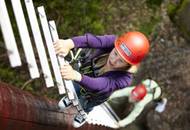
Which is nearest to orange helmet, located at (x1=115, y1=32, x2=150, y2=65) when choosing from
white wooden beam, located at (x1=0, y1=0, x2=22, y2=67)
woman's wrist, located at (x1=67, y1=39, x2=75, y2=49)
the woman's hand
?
woman's wrist, located at (x1=67, y1=39, x2=75, y2=49)

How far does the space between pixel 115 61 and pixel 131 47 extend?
7.4 inches

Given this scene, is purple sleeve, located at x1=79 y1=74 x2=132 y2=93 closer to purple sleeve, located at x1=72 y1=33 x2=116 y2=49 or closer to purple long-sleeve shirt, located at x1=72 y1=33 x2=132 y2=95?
purple long-sleeve shirt, located at x1=72 y1=33 x2=132 y2=95

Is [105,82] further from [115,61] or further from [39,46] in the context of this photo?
[39,46]

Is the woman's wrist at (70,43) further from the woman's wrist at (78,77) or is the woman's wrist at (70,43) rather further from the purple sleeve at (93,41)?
the woman's wrist at (78,77)

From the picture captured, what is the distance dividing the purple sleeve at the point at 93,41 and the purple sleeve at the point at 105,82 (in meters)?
0.29

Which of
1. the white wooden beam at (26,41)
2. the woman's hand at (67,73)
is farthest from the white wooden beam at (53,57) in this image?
the white wooden beam at (26,41)

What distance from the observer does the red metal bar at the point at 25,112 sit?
12.2 ft

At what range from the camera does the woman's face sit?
468 cm

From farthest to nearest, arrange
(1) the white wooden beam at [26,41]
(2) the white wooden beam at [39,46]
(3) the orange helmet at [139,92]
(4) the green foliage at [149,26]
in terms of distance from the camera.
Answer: (4) the green foliage at [149,26], (3) the orange helmet at [139,92], (2) the white wooden beam at [39,46], (1) the white wooden beam at [26,41]

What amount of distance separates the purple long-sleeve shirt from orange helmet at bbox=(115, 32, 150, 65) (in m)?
0.14

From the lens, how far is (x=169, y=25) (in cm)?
1116

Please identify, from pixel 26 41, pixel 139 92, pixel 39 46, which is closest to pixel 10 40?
pixel 26 41

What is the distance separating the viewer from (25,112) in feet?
13.4

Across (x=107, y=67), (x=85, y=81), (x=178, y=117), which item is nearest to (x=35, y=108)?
(x=85, y=81)
